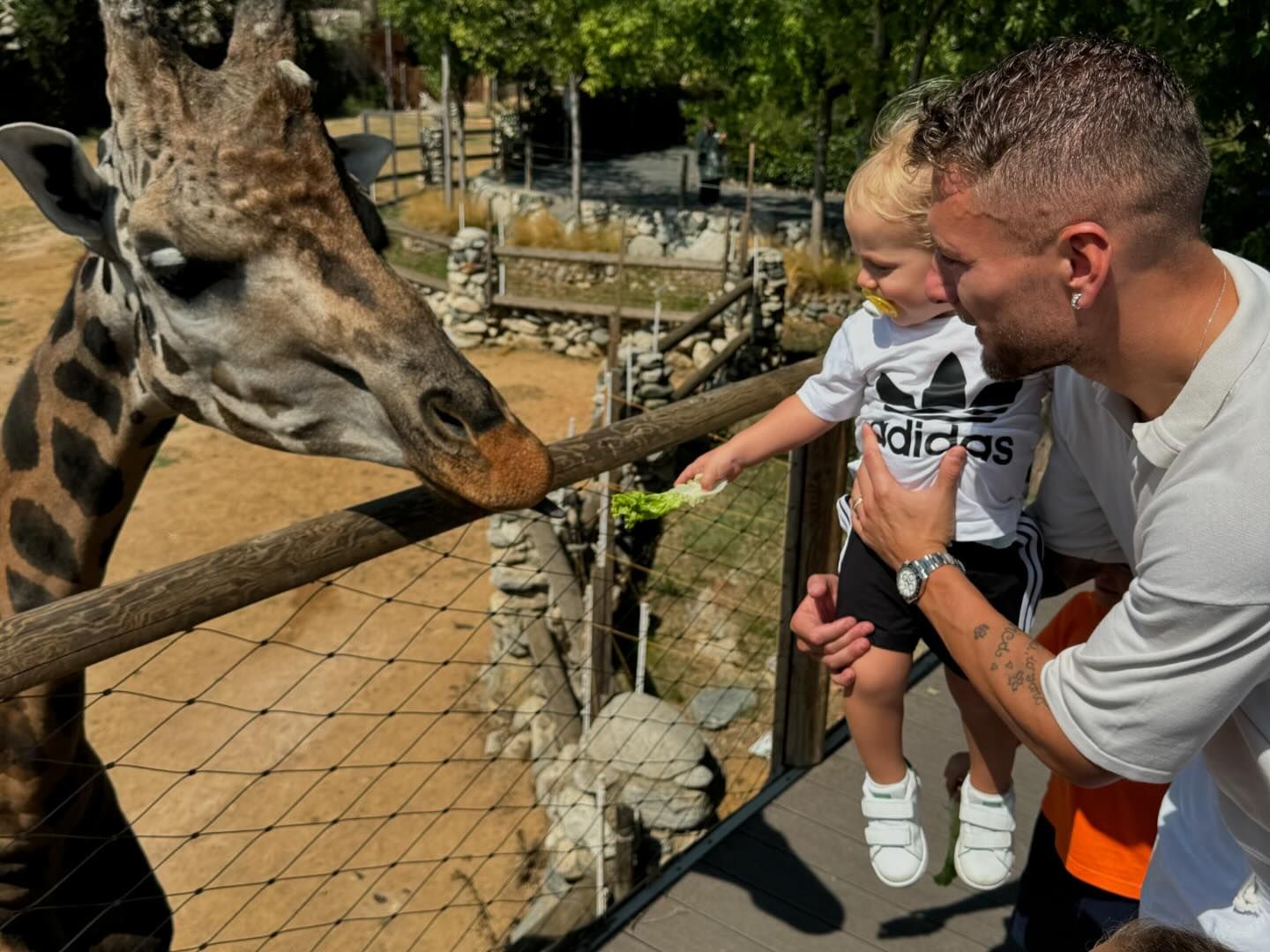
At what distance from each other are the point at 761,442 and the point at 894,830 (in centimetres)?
94

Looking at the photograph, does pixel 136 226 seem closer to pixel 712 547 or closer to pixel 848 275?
pixel 712 547

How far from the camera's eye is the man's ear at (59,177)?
7.45ft

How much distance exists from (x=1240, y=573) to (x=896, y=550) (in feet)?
2.56

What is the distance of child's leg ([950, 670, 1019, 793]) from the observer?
8.24 ft

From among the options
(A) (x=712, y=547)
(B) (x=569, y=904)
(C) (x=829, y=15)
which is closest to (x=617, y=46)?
(C) (x=829, y=15)

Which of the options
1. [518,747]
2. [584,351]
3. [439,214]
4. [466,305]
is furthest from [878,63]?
[518,747]

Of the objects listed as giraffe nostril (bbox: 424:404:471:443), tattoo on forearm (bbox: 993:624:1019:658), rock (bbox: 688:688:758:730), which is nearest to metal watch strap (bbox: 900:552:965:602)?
tattoo on forearm (bbox: 993:624:1019:658)

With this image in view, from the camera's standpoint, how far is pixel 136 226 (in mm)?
2379

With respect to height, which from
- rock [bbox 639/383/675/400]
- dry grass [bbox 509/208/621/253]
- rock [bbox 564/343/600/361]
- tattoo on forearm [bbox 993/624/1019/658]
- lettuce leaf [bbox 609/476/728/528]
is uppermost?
tattoo on forearm [bbox 993/624/1019/658]

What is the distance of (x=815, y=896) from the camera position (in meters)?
3.30

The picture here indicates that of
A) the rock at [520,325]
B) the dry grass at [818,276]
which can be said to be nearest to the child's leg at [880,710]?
the rock at [520,325]

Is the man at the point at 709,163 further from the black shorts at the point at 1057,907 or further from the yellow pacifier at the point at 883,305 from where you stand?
the black shorts at the point at 1057,907

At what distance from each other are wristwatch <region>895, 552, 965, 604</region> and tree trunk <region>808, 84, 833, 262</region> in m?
17.1

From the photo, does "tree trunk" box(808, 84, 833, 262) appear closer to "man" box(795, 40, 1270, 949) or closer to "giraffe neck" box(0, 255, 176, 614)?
"giraffe neck" box(0, 255, 176, 614)
